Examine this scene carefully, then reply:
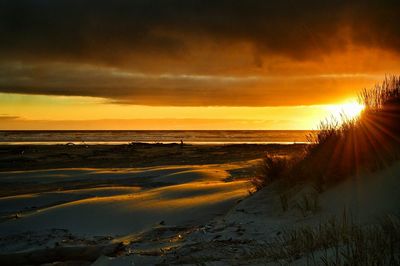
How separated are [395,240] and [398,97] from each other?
413cm

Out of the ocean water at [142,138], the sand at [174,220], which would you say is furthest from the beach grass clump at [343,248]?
the ocean water at [142,138]

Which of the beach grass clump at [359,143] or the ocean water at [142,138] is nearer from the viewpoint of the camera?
the beach grass clump at [359,143]

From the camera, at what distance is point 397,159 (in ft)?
19.2

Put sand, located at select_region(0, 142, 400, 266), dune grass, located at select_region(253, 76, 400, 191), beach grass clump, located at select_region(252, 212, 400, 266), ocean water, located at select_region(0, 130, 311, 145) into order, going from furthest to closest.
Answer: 1. ocean water, located at select_region(0, 130, 311, 145)
2. dune grass, located at select_region(253, 76, 400, 191)
3. sand, located at select_region(0, 142, 400, 266)
4. beach grass clump, located at select_region(252, 212, 400, 266)

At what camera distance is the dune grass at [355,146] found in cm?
629

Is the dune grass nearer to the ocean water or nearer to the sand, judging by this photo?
the sand

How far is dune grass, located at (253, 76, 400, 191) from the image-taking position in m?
6.29

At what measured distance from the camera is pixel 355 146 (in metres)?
6.71

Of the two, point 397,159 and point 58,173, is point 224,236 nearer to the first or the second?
point 397,159

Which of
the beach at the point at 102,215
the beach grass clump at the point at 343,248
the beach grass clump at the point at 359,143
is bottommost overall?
the beach at the point at 102,215

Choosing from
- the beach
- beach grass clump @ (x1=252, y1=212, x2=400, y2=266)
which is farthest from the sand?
beach grass clump @ (x1=252, y1=212, x2=400, y2=266)

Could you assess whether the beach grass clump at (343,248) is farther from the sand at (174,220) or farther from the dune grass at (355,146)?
the dune grass at (355,146)

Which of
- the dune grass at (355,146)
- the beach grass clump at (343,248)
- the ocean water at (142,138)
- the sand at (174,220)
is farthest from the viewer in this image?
the ocean water at (142,138)

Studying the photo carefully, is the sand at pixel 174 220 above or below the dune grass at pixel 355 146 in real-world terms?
below
